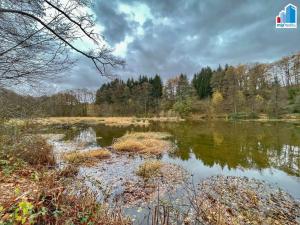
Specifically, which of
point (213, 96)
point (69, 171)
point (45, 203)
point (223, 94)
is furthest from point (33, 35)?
point (223, 94)

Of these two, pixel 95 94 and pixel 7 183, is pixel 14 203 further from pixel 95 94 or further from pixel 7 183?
pixel 95 94

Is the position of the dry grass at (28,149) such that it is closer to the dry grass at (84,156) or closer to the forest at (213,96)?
the dry grass at (84,156)

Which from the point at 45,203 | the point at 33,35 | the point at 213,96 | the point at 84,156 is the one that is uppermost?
the point at 213,96

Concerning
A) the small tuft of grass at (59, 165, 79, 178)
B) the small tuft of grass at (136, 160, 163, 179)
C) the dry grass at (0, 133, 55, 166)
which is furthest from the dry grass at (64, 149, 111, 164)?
the small tuft of grass at (136, 160, 163, 179)

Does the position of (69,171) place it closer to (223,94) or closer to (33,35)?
(33,35)

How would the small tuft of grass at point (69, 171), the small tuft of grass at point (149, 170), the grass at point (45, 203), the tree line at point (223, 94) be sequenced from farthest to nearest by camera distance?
the tree line at point (223, 94), the small tuft of grass at point (149, 170), the small tuft of grass at point (69, 171), the grass at point (45, 203)

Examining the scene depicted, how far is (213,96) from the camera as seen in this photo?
5031cm

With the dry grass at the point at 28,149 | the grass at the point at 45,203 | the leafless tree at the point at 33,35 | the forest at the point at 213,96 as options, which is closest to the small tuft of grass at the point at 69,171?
the dry grass at the point at 28,149

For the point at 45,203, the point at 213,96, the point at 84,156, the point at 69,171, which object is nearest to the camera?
the point at 45,203

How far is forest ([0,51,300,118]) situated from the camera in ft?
135

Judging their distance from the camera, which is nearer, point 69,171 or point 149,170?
point 69,171

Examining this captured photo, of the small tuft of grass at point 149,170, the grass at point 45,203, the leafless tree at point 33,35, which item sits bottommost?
the small tuft of grass at point 149,170

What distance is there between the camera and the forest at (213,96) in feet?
135

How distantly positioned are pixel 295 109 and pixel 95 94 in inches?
1847
